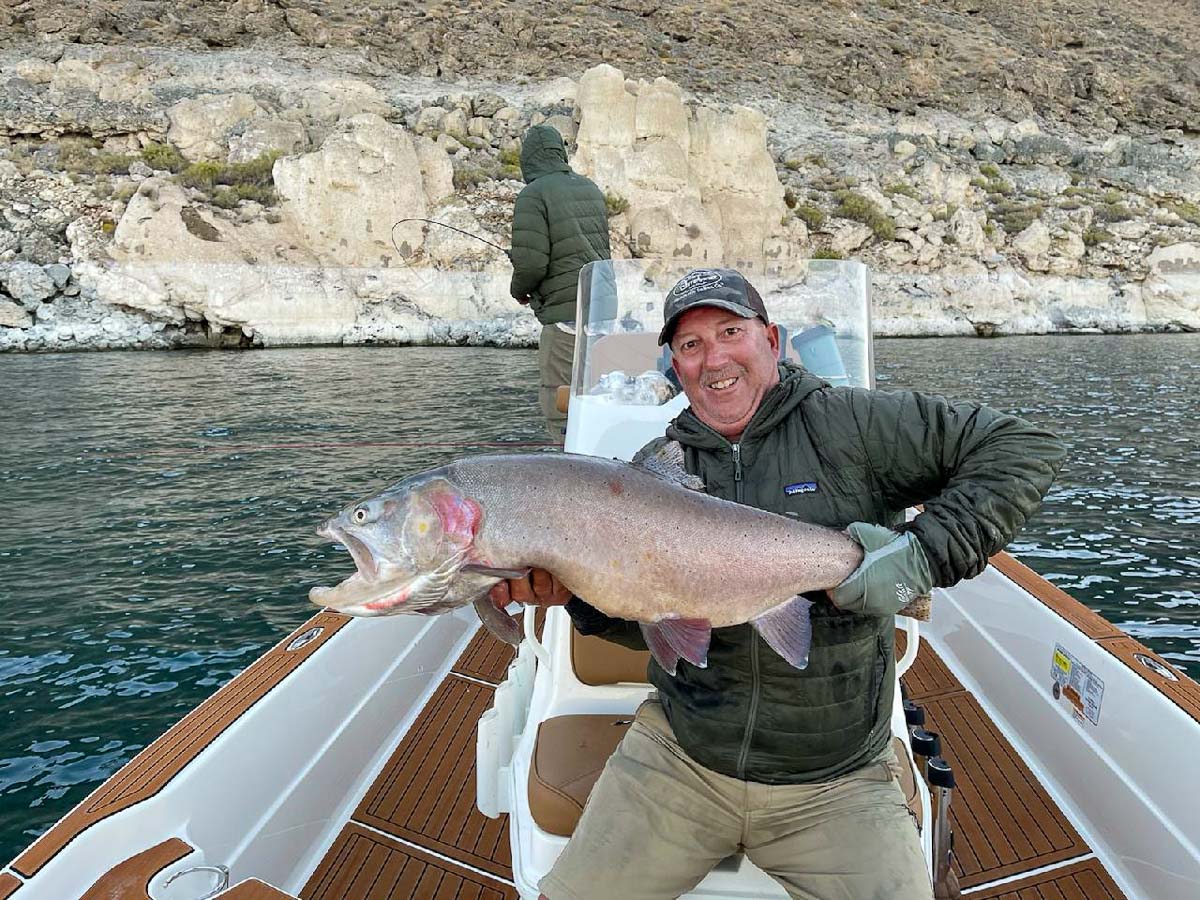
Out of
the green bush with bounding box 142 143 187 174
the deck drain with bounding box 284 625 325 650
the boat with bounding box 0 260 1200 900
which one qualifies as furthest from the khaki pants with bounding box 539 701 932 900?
the green bush with bounding box 142 143 187 174

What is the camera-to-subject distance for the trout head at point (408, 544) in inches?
79.9

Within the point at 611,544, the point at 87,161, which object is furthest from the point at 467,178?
the point at 611,544

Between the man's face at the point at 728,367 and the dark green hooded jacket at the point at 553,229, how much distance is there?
160 inches

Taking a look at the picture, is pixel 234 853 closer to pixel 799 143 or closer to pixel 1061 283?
pixel 1061 283

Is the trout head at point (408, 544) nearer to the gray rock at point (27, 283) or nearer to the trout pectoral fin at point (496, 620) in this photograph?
the trout pectoral fin at point (496, 620)

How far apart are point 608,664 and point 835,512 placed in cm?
134

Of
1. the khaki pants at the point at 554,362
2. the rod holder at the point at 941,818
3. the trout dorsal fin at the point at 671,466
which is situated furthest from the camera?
the khaki pants at the point at 554,362

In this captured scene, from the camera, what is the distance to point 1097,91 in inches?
2707

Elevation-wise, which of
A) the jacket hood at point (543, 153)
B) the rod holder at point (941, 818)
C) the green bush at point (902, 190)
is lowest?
the rod holder at point (941, 818)

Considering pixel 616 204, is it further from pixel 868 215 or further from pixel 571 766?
pixel 571 766

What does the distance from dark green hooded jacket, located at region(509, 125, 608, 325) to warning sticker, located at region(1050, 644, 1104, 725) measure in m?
4.37

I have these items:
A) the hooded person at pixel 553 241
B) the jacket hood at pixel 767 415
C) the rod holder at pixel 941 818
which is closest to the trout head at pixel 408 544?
the jacket hood at pixel 767 415

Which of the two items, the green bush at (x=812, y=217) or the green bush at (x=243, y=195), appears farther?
the green bush at (x=812, y=217)

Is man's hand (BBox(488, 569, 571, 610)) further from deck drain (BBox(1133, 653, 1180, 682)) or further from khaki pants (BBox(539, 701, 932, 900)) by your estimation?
deck drain (BBox(1133, 653, 1180, 682))
